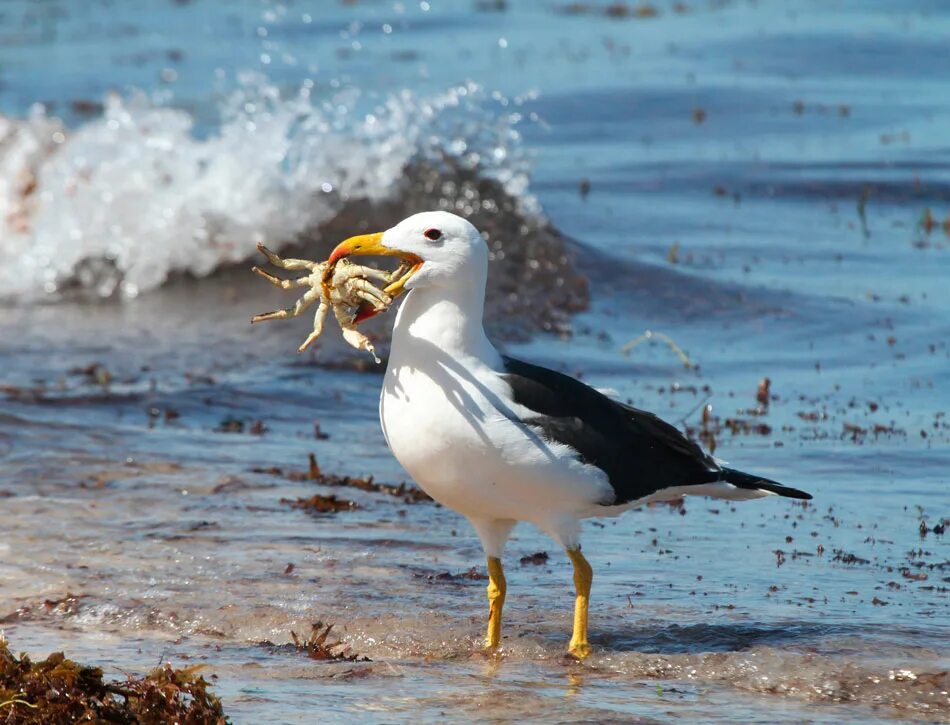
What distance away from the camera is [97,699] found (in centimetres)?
479

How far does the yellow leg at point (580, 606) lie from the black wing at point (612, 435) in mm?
275

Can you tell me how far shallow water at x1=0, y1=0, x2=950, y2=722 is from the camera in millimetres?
5918

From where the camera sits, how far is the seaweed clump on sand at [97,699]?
4730mm

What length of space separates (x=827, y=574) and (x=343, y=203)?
28.5 ft

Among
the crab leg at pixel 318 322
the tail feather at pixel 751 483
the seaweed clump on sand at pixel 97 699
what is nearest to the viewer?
the seaweed clump on sand at pixel 97 699

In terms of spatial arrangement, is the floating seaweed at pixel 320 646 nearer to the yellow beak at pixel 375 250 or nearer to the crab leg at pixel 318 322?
the crab leg at pixel 318 322

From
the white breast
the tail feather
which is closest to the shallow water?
the tail feather

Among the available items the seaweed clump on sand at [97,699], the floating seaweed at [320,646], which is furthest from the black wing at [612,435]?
the seaweed clump on sand at [97,699]

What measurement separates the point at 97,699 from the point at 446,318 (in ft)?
5.92

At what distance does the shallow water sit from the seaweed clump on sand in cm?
28

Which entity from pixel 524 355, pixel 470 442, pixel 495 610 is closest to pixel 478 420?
pixel 470 442

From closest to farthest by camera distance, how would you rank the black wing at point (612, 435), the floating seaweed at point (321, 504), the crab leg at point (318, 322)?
the crab leg at point (318, 322) → the black wing at point (612, 435) → the floating seaweed at point (321, 504)

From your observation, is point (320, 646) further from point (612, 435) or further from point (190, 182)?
point (190, 182)

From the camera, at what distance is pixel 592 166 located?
56.4ft
